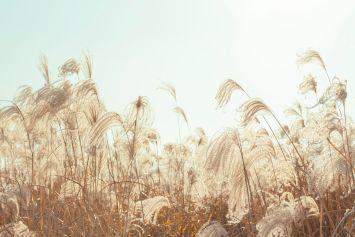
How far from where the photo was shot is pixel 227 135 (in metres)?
2.59

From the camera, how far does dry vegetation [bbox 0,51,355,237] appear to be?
2723 mm

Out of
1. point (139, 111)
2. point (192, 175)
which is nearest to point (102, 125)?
point (139, 111)

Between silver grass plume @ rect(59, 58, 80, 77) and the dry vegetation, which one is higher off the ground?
silver grass plume @ rect(59, 58, 80, 77)

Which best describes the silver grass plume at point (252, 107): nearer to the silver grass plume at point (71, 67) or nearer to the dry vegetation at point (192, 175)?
the dry vegetation at point (192, 175)

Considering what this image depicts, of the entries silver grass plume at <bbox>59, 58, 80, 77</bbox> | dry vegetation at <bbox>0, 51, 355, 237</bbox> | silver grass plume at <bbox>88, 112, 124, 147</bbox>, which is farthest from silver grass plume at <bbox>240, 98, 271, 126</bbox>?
silver grass plume at <bbox>59, 58, 80, 77</bbox>

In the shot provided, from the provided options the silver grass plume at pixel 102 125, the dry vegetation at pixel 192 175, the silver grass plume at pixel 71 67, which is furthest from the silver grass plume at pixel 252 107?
the silver grass plume at pixel 71 67

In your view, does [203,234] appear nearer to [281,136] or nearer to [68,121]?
[68,121]

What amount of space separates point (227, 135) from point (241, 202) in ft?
1.22

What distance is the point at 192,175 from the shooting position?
587 centimetres

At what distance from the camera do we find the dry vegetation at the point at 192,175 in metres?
Answer: 2.72

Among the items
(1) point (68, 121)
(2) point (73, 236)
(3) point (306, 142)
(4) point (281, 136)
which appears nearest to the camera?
(2) point (73, 236)

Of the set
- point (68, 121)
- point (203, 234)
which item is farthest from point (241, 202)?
point (68, 121)

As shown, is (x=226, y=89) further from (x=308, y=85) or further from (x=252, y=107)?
(x=308, y=85)

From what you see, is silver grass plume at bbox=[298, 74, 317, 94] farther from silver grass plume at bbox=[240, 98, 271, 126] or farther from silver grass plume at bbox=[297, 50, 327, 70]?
silver grass plume at bbox=[240, 98, 271, 126]
